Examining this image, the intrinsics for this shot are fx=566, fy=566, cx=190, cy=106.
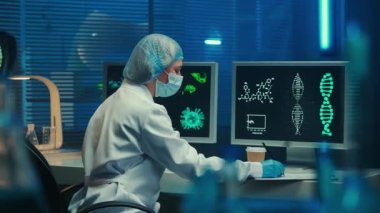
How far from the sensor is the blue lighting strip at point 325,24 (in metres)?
2.82

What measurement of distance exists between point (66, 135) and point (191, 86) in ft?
3.33

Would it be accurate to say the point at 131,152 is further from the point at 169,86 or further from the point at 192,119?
the point at 192,119

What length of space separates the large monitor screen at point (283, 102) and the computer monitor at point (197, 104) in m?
0.11

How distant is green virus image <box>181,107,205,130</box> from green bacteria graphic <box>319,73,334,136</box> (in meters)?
0.62

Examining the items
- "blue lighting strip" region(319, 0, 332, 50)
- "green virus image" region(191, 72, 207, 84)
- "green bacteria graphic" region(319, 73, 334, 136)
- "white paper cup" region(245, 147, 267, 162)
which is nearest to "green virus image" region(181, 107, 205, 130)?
"green virus image" region(191, 72, 207, 84)

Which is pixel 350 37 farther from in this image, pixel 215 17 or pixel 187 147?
pixel 215 17

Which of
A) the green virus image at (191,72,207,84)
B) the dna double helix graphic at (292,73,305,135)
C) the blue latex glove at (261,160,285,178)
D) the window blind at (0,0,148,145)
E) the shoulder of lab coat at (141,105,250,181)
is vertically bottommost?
the blue latex glove at (261,160,285,178)

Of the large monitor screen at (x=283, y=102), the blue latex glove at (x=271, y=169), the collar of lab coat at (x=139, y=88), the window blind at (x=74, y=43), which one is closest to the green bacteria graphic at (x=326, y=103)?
the large monitor screen at (x=283, y=102)

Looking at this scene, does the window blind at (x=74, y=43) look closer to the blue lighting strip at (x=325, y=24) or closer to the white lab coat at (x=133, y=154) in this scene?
the blue lighting strip at (x=325, y=24)

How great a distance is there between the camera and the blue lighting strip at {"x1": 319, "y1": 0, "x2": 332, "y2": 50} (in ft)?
9.25

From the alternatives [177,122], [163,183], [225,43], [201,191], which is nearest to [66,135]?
[177,122]

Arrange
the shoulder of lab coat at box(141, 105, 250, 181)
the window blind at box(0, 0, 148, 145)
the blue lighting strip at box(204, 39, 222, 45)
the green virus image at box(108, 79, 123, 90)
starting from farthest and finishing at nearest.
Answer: the window blind at box(0, 0, 148, 145) < the blue lighting strip at box(204, 39, 222, 45) < the green virus image at box(108, 79, 123, 90) < the shoulder of lab coat at box(141, 105, 250, 181)

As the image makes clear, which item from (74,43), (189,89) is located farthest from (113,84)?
(74,43)

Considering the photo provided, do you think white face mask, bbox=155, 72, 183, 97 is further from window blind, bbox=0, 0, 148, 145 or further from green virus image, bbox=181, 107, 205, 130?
window blind, bbox=0, 0, 148, 145
